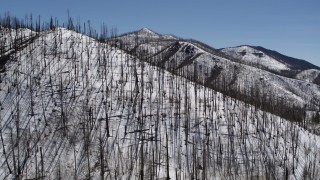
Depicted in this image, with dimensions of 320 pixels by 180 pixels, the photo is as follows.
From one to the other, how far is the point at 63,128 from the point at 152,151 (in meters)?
7.74

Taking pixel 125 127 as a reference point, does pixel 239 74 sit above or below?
above

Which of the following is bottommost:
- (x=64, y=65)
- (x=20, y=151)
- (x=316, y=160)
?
(x=316, y=160)

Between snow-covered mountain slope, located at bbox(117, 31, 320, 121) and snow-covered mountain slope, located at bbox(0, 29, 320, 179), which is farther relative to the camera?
snow-covered mountain slope, located at bbox(117, 31, 320, 121)

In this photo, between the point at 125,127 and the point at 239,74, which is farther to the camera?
the point at 239,74

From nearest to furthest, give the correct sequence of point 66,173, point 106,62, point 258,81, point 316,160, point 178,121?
point 66,173 < point 178,121 < point 316,160 < point 106,62 < point 258,81

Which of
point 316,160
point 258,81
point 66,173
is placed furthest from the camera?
point 258,81

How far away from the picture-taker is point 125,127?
33344 mm

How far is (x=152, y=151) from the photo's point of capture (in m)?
30.9

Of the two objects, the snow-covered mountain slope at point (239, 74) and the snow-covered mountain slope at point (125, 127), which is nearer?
the snow-covered mountain slope at point (125, 127)

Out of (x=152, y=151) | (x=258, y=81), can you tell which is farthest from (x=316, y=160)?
(x=258, y=81)

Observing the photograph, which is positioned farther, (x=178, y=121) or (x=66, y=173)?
(x=178, y=121)

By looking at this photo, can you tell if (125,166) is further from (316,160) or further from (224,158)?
(316,160)

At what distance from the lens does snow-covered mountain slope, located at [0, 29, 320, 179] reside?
29.6m

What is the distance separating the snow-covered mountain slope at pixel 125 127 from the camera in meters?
29.6
